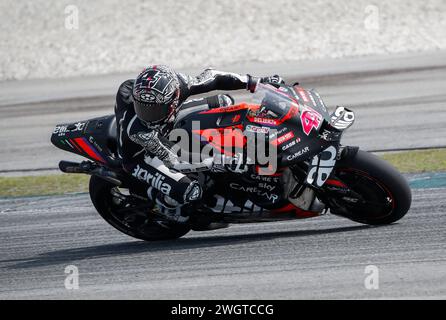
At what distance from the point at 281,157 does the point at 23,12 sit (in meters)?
19.6

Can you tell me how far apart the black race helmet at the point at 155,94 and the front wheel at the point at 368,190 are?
133 centimetres

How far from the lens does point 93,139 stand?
7.11 metres

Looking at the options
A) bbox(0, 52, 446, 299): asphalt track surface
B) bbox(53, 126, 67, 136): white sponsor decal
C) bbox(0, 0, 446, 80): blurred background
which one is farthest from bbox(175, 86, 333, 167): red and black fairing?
bbox(0, 0, 446, 80): blurred background

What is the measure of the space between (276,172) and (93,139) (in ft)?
5.36

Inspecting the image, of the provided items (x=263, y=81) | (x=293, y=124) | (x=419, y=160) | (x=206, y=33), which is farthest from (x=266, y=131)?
(x=206, y=33)

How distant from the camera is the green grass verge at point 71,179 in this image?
9531 millimetres

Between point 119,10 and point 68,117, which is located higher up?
point 119,10

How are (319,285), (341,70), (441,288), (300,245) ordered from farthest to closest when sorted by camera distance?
(341,70)
(300,245)
(319,285)
(441,288)

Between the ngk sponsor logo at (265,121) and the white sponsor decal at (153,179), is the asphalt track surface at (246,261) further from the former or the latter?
the ngk sponsor logo at (265,121)

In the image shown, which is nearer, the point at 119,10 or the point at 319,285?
the point at 319,285

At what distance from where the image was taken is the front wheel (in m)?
6.27

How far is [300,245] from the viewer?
644 cm

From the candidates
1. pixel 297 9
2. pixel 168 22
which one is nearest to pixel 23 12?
pixel 168 22

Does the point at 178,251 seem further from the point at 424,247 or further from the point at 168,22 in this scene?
the point at 168,22
